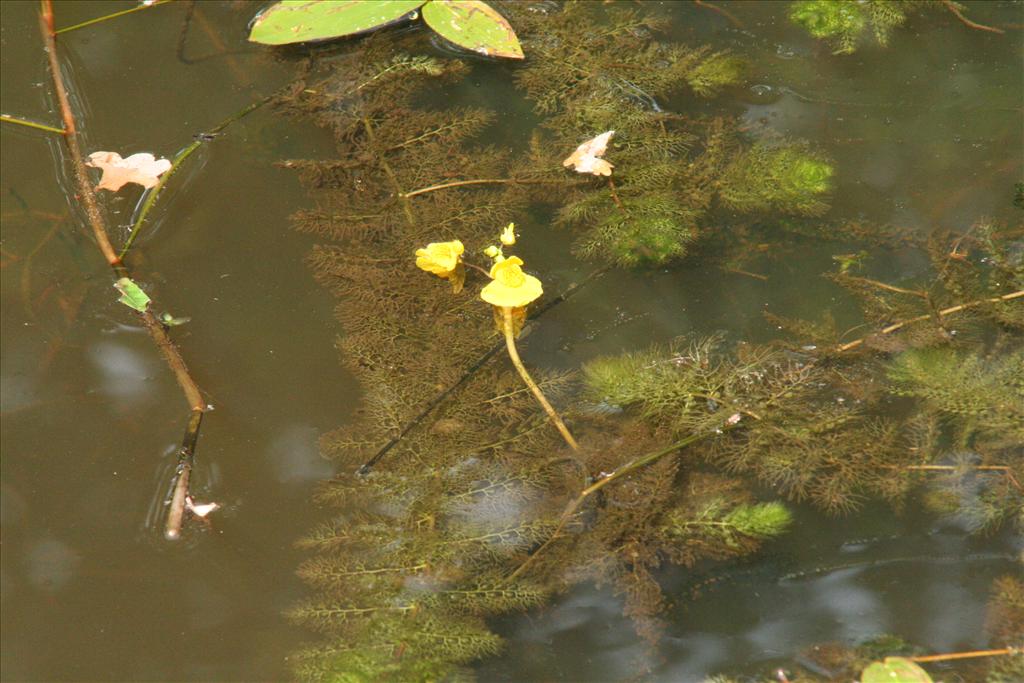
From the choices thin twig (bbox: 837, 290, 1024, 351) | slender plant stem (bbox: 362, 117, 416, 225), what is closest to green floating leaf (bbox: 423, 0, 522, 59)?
slender plant stem (bbox: 362, 117, 416, 225)

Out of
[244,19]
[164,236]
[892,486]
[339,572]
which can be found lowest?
[339,572]

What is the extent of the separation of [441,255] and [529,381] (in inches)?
16.8

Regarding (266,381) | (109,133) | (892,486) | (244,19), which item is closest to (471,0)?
(244,19)

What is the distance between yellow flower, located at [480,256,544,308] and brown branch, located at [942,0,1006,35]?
1951mm

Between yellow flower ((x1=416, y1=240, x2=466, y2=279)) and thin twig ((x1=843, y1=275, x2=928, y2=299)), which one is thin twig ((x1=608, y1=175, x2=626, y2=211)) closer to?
yellow flower ((x1=416, y1=240, x2=466, y2=279))

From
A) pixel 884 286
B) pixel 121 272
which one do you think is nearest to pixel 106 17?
pixel 121 272

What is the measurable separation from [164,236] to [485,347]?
1096 mm

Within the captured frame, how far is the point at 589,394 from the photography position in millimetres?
2334

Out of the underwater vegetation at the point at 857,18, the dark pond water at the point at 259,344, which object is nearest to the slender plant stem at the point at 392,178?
the dark pond water at the point at 259,344

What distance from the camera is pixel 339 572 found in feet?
6.84

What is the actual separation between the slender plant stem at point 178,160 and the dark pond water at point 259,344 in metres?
0.04

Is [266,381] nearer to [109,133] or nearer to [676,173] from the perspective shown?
[109,133]

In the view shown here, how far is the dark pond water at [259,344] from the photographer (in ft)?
6.62

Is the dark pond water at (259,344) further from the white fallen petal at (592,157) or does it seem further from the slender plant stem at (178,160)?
the white fallen petal at (592,157)
